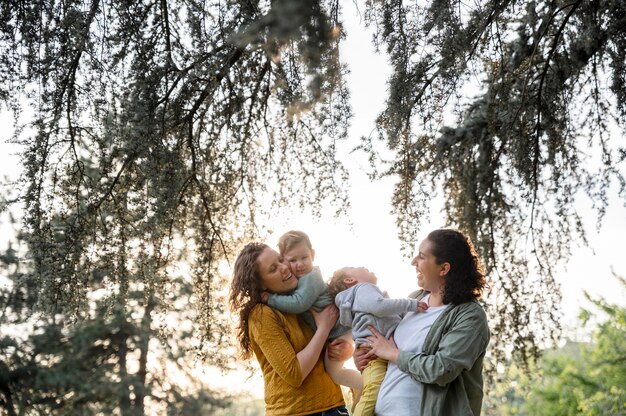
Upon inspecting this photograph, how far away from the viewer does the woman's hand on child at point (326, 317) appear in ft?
8.55

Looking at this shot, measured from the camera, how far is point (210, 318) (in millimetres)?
3900

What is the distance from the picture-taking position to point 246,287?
8.79 ft

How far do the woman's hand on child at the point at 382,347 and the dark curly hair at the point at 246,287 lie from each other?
0.45 metres

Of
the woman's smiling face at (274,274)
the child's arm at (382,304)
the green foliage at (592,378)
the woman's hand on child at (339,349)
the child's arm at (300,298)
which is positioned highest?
the woman's smiling face at (274,274)

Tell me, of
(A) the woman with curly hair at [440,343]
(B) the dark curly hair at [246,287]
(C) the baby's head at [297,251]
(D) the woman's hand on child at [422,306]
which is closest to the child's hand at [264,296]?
(B) the dark curly hair at [246,287]

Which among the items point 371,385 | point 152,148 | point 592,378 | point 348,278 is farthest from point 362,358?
point 592,378

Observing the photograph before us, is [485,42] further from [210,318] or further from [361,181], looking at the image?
[210,318]

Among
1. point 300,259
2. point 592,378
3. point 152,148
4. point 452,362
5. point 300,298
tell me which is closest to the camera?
point 452,362

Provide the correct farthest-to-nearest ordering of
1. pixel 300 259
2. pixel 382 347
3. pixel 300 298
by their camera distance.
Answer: pixel 300 259 < pixel 300 298 < pixel 382 347

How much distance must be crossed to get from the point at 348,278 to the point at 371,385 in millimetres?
393

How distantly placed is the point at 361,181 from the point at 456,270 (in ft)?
5.88

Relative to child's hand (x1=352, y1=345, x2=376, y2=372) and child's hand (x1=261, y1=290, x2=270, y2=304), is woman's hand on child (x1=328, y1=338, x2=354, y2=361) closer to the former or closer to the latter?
child's hand (x1=352, y1=345, x2=376, y2=372)

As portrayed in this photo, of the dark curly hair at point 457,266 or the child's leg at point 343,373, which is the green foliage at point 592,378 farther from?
the dark curly hair at point 457,266

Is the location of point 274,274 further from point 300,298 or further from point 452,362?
point 452,362
